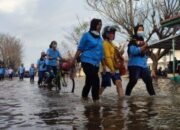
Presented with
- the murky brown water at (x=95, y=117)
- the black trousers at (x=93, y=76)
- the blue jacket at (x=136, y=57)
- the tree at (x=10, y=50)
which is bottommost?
the murky brown water at (x=95, y=117)

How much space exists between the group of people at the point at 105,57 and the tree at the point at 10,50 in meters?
104

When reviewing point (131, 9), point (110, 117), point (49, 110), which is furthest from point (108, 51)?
point (131, 9)

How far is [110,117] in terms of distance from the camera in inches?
272

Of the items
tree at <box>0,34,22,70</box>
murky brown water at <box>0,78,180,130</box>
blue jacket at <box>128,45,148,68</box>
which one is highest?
tree at <box>0,34,22,70</box>

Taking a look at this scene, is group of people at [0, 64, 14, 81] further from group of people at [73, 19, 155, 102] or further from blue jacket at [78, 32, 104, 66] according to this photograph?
blue jacket at [78, 32, 104, 66]

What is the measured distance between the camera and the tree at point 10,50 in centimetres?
11406

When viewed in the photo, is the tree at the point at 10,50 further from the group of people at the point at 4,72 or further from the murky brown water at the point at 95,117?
the murky brown water at the point at 95,117

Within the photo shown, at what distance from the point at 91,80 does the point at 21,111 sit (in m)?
1.78

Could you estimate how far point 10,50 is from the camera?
11531cm

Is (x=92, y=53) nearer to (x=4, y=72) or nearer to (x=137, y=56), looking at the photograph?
(x=137, y=56)

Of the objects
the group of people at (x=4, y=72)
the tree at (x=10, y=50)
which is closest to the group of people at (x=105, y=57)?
the group of people at (x=4, y=72)

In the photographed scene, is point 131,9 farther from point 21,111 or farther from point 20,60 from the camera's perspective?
point 20,60

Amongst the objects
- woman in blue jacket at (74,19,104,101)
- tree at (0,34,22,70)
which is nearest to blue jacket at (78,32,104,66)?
woman in blue jacket at (74,19,104,101)

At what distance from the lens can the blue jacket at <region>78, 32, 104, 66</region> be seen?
9.42m
